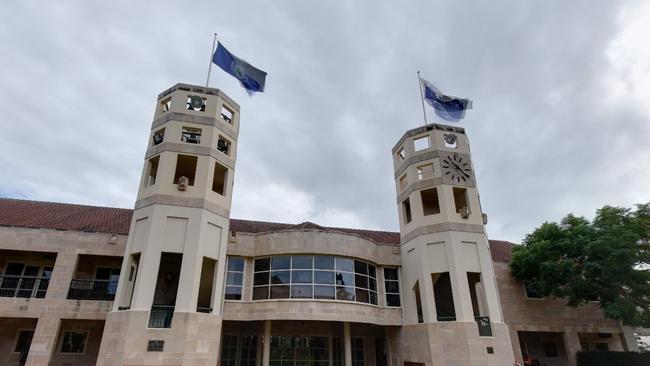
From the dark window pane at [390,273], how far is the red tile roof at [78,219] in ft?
6.05

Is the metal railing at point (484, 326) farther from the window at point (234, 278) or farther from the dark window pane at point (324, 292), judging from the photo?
the window at point (234, 278)

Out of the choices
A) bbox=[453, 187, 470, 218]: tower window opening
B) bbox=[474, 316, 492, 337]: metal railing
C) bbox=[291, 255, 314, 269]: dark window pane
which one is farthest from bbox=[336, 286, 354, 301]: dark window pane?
bbox=[453, 187, 470, 218]: tower window opening

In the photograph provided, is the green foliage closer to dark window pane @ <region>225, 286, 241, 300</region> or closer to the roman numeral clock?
the roman numeral clock

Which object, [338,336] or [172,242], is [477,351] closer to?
[338,336]

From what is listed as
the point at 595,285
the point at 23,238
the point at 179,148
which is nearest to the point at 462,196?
the point at 595,285

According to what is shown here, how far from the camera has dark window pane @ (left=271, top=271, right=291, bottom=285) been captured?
1938 centimetres

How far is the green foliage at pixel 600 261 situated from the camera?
19969 millimetres

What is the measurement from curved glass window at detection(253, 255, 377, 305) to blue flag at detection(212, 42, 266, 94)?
1001 centimetres

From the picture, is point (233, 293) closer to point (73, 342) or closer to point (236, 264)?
point (236, 264)

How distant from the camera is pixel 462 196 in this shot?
23234 millimetres

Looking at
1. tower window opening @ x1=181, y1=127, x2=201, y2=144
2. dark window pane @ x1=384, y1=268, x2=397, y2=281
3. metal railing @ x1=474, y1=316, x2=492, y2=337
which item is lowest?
metal railing @ x1=474, y1=316, x2=492, y2=337

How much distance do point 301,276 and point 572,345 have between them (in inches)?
735

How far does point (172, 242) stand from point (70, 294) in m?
6.93

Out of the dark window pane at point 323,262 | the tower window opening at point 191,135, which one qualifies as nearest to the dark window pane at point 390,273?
the dark window pane at point 323,262
